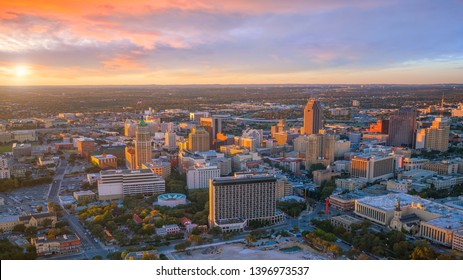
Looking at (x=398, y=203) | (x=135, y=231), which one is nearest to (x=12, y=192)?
(x=135, y=231)

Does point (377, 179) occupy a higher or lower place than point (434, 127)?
lower

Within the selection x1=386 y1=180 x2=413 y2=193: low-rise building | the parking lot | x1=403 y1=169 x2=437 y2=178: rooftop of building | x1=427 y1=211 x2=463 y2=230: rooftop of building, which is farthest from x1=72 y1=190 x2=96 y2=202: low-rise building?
x1=403 y1=169 x2=437 y2=178: rooftop of building

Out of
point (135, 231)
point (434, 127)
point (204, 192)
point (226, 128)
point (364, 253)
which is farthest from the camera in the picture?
point (226, 128)

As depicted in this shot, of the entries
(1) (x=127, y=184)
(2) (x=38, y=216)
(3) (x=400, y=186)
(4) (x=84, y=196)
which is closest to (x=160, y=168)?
(1) (x=127, y=184)

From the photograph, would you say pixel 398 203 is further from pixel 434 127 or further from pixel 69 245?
pixel 434 127

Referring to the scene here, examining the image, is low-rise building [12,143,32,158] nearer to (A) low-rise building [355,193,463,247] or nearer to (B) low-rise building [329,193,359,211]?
(B) low-rise building [329,193,359,211]
